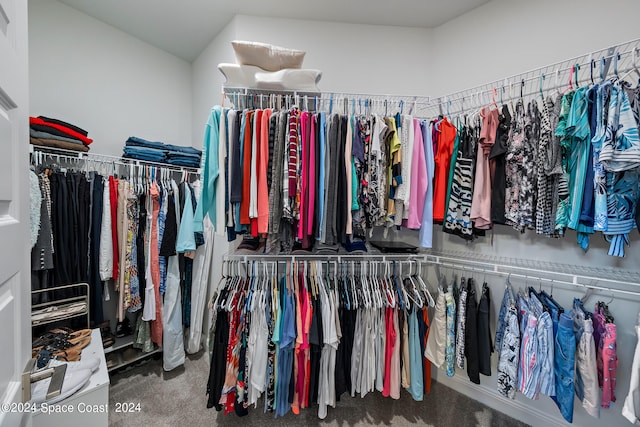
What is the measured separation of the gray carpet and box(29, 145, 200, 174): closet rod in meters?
1.68

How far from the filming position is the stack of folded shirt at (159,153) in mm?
1985

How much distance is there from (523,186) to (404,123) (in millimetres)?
754

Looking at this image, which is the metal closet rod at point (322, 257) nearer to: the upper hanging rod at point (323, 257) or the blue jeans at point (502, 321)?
the upper hanging rod at point (323, 257)

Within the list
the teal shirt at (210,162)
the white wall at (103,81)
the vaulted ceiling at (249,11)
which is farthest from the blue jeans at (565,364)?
the white wall at (103,81)

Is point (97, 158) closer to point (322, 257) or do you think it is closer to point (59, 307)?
point (59, 307)

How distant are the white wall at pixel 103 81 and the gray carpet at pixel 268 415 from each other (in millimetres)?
1947

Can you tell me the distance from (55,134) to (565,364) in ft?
10.8

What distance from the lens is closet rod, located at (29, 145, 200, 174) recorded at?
1.57 metres

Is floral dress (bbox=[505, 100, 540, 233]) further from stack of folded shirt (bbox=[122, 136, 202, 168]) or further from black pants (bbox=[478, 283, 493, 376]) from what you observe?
stack of folded shirt (bbox=[122, 136, 202, 168])

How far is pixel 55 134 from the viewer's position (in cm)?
159

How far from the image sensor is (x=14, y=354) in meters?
0.53

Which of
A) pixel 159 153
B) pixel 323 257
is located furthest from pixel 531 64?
pixel 159 153

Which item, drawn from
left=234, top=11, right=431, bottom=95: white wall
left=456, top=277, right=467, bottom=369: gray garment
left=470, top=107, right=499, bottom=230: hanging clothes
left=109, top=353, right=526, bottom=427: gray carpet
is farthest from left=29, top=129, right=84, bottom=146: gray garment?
left=456, top=277, right=467, bottom=369: gray garment

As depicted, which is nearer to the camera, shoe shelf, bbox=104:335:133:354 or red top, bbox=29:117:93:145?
red top, bbox=29:117:93:145
